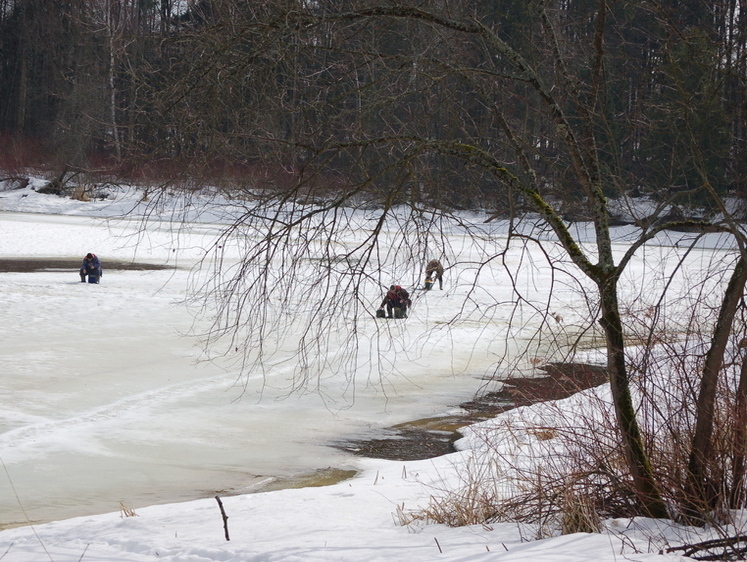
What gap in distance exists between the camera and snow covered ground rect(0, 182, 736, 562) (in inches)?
196

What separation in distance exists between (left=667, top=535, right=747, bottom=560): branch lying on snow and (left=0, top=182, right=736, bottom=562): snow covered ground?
0.39 feet

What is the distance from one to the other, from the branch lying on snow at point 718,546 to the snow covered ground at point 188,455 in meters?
0.12

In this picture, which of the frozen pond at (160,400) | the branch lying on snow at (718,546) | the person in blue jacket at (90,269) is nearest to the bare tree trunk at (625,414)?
the frozen pond at (160,400)

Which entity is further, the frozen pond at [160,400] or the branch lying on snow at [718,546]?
the frozen pond at [160,400]

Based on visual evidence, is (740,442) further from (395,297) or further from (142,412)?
(142,412)

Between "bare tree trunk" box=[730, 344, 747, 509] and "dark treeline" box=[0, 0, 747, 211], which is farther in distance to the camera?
"bare tree trunk" box=[730, 344, 747, 509]

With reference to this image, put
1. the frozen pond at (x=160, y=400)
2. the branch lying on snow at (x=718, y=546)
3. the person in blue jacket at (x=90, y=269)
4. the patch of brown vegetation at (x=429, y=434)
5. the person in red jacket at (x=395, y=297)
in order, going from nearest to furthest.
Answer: the branch lying on snow at (x=718, y=546) < the person in red jacket at (x=395, y=297) < the frozen pond at (x=160, y=400) < the patch of brown vegetation at (x=429, y=434) < the person in blue jacket at (x=90, y=269)

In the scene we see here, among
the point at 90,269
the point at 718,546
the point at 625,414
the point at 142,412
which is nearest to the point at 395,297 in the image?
the point at 625,414

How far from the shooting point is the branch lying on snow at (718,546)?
413 cm

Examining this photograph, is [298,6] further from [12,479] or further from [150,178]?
[12,479]

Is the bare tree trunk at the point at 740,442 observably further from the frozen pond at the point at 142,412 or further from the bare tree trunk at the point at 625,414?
the frozen pond at the point at 142,412

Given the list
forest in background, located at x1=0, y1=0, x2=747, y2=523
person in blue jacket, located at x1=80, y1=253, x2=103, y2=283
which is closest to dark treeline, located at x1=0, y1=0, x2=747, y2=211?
forest in background, located at x1=0, y1=0, x2=747, y2=523

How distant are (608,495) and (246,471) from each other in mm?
3679

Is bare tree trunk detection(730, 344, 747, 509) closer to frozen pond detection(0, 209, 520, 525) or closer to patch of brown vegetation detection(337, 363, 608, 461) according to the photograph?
patch of brown vegetation detection(337, 363, 608, 461)
